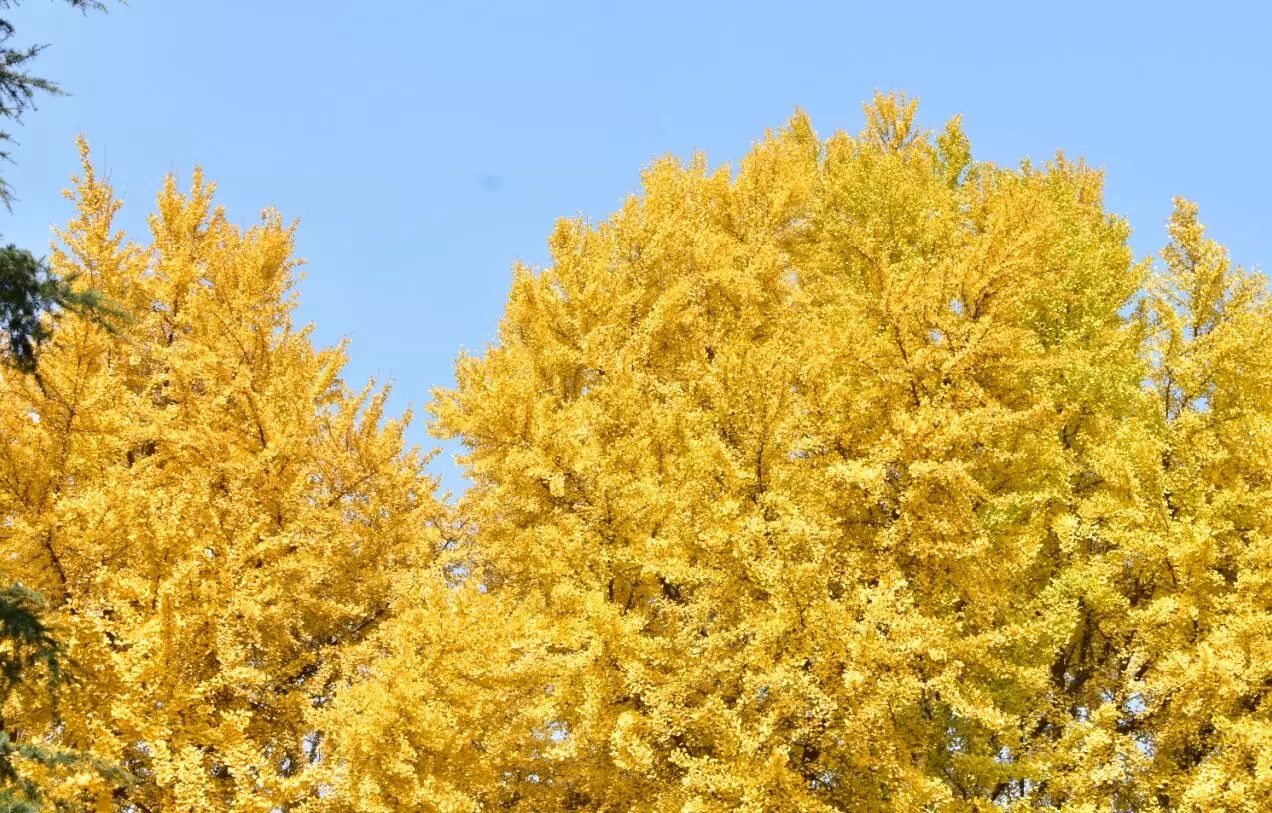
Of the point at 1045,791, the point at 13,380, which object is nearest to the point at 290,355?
the point at 13,380

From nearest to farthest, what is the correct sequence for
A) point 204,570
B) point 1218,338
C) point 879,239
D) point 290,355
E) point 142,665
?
point 142,665 < point 204,570 < point 1218,338 < point 290,355 < point 879,239

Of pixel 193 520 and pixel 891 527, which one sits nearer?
pixel 891 527

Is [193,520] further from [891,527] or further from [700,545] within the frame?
[891,527]

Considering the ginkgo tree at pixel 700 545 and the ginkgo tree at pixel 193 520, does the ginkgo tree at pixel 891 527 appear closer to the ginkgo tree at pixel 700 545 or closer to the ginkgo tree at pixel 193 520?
the ginkgo tree at pixel 700 545

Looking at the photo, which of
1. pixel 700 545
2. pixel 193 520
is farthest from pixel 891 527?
pixel 193 520

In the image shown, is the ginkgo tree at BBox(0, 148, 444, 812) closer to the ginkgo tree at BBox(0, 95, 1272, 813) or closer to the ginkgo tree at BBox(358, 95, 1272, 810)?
the ginkgo tree at BBox(0, 95, 1272, 813)

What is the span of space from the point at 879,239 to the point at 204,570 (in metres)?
10.1

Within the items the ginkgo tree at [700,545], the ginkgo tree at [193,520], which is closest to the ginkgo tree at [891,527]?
the ginkgo tree at [700,545]

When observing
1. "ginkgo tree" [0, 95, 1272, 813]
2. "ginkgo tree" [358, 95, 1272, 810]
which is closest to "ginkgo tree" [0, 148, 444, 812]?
"ginkgo tree" [0, 95, 1272, 813]

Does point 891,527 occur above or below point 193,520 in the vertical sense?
above

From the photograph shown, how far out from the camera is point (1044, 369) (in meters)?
9.50

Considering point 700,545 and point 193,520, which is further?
point 193,520

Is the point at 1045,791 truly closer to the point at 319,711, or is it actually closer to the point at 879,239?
the point at 319,711

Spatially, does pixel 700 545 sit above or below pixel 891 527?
below
